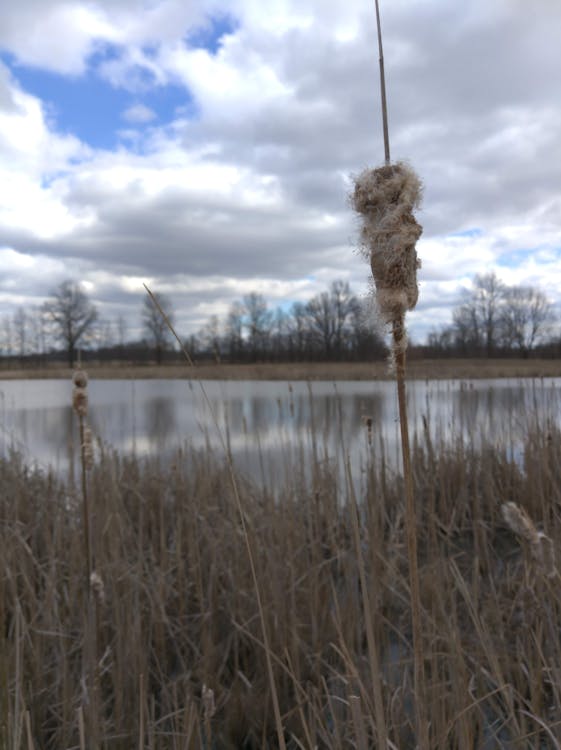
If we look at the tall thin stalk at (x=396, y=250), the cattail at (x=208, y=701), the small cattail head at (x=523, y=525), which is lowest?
the cattail at (x=208, y=701)

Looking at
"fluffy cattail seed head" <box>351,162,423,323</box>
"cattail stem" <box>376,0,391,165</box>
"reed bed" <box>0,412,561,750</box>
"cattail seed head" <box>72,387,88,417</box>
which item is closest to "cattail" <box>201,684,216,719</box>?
"reed bed" <box>0,412,561,750</box>

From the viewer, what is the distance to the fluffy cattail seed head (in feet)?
1.84

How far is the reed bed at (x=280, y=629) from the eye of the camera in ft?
4.62

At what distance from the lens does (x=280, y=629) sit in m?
1.98

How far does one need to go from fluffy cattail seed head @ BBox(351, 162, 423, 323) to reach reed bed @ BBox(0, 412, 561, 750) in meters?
0.50

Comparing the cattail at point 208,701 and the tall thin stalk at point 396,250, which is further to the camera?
the cattail at point 208,701

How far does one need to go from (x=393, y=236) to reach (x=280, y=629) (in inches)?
70.8

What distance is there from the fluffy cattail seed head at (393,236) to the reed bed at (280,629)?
1.66 feet

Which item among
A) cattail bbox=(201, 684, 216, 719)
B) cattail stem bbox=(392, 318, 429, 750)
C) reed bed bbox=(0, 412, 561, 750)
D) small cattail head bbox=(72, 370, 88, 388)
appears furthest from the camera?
reed bed bbox=(0, 412, 561, 750)

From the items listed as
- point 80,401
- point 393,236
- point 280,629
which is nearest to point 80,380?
point 80,401

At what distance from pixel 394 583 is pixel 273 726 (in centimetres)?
78

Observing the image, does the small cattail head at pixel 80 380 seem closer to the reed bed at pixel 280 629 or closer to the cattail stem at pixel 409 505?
the reed bed at pixel 280 629

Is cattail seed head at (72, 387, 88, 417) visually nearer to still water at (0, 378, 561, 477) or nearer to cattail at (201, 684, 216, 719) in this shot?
still water at (0, 378, 561, 477)

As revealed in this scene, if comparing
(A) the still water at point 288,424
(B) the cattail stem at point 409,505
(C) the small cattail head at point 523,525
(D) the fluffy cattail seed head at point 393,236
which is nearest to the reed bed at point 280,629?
(C) the small cattail head at point 523,525
